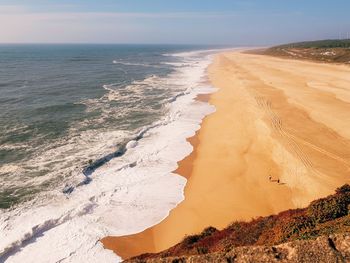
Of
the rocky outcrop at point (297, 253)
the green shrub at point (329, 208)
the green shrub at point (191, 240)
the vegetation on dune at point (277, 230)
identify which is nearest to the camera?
the rocky outcrop at point (297, 253)

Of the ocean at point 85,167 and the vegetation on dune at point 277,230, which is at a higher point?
the vegetation on dune at point 277,230

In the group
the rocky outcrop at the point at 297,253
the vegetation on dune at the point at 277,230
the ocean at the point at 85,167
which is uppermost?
the rocky outcrop at the point at 297,253

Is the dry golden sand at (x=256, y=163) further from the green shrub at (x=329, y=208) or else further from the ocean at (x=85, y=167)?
the green shrub at (x=329, y=208)

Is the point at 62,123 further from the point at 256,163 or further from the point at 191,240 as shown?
the point at 191,240

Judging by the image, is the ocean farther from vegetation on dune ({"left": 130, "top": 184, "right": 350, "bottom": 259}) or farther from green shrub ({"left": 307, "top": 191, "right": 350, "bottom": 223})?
green shrub ({"left": 307, "top": 191, "right": 350, "bottom": 223})

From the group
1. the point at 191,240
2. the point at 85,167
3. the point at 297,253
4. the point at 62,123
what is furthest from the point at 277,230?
the point at 62,123

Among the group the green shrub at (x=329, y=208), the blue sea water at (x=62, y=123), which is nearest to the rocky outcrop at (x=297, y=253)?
the green shrub at (x=329, y=208)
